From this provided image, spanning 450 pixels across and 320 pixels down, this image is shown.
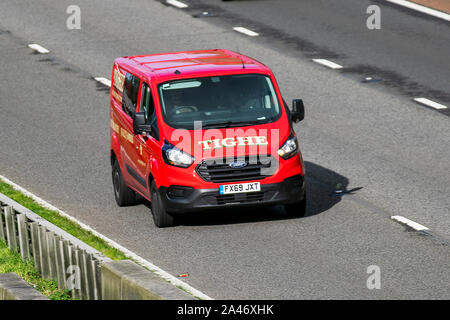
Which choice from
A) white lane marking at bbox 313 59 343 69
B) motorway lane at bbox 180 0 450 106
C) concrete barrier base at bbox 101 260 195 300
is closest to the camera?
concrete barrier base at bbox 101 260 195 300

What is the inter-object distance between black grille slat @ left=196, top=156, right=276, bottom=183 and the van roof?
152 cm

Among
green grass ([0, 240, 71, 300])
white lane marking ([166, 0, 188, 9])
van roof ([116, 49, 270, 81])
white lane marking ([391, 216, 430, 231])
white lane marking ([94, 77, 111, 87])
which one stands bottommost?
white lane marking ([94, 77, 111, 87])

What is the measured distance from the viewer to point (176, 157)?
14.6 meters

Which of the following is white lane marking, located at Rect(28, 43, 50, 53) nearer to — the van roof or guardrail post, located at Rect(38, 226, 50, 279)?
the van roof

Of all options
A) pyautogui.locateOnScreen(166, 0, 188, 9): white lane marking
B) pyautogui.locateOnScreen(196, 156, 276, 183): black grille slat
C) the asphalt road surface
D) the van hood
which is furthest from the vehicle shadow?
pyautogui.locateOnScreen(166, 0, 188, 9): white lane marking

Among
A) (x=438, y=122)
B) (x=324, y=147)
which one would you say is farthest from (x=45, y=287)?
(x=438, y=122)

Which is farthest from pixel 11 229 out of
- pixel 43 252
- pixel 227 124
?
pixel 227 124

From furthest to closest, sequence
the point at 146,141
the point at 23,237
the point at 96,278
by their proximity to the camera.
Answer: the point at 146,141 < the point at 23,237 < the point at 96,278

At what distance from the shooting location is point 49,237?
12.6m

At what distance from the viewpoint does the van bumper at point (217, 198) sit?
14.6m

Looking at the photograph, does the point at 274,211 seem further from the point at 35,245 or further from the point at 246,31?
the point at 246,31

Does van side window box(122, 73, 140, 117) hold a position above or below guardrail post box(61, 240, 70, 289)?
above

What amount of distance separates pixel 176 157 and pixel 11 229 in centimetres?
231

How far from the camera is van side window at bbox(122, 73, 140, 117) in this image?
52.5 feet
